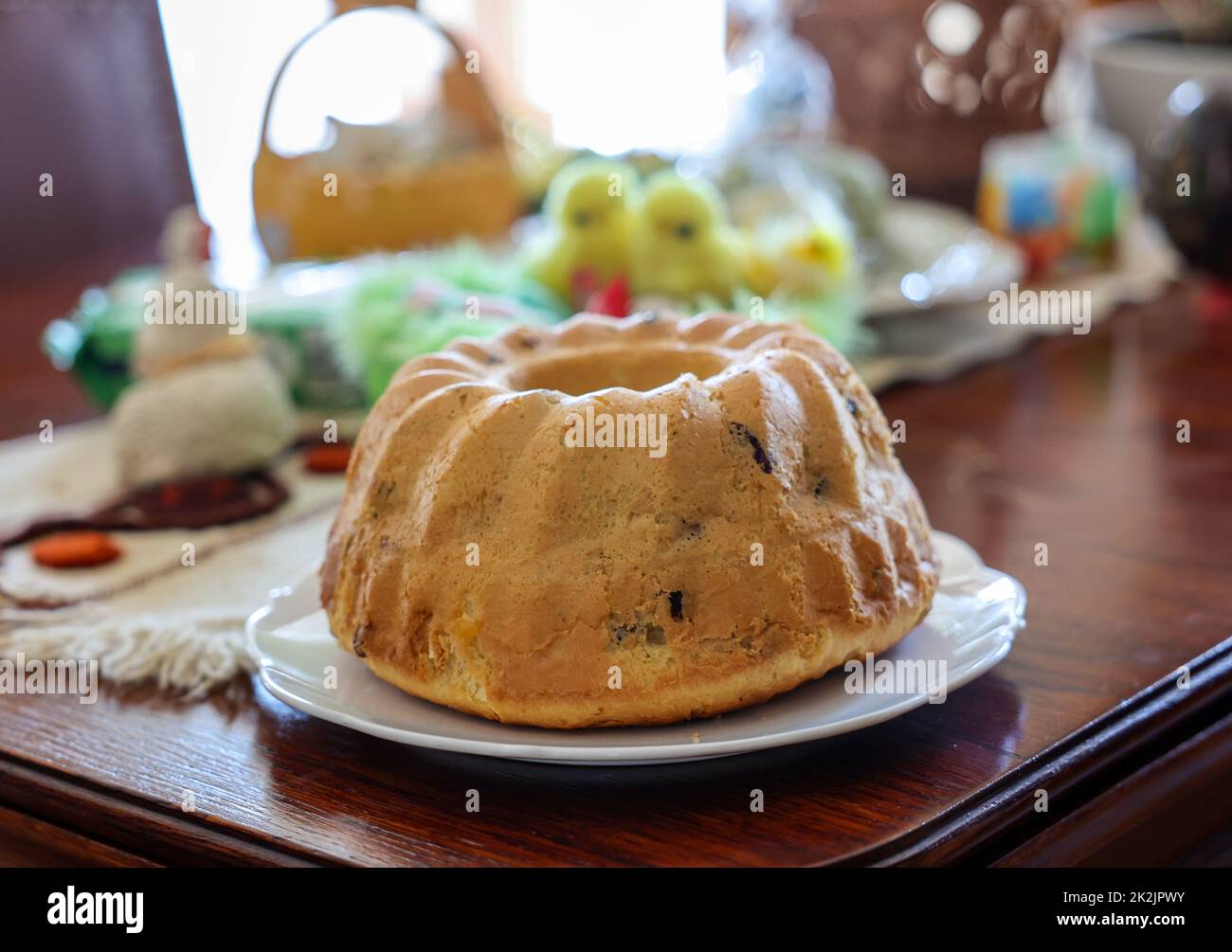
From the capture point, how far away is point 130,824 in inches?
26.1

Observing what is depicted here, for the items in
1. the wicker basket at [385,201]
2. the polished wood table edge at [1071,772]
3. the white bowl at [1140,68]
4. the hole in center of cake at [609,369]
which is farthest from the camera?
the white bowl at [1140,68]

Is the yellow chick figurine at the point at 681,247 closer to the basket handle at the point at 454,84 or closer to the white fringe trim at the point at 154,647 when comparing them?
the basket handle at the point at 454,84

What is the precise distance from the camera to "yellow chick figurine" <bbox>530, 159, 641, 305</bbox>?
1334 millimetres

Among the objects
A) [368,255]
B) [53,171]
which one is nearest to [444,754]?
[368,255]

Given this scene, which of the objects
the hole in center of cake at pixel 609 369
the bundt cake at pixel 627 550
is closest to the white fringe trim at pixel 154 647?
the bundt cake at pixel 627 550

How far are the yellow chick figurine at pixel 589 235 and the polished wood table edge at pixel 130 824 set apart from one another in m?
0.75

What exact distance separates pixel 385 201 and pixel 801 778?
1.05 metres

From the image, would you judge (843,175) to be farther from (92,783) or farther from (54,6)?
(54,6)

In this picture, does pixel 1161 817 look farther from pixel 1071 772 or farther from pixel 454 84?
pixel 454 84

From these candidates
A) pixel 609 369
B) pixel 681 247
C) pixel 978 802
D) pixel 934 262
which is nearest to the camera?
pixel 978 802

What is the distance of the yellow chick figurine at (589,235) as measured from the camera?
133 centimetres

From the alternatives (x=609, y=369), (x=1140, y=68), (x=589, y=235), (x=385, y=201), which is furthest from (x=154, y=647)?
(x=1140, y=68)

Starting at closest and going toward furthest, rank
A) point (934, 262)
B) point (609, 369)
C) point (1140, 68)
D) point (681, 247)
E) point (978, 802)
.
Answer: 1. point (978, 802)
2. point (609, 369)
3. point (681, 247)
4. point (934, 262)
5. point (1140, 68)

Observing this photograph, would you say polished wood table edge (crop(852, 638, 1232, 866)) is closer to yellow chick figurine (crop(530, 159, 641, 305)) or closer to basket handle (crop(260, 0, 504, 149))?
yellow chick figurine (crop(530, 159, 641, 305))
